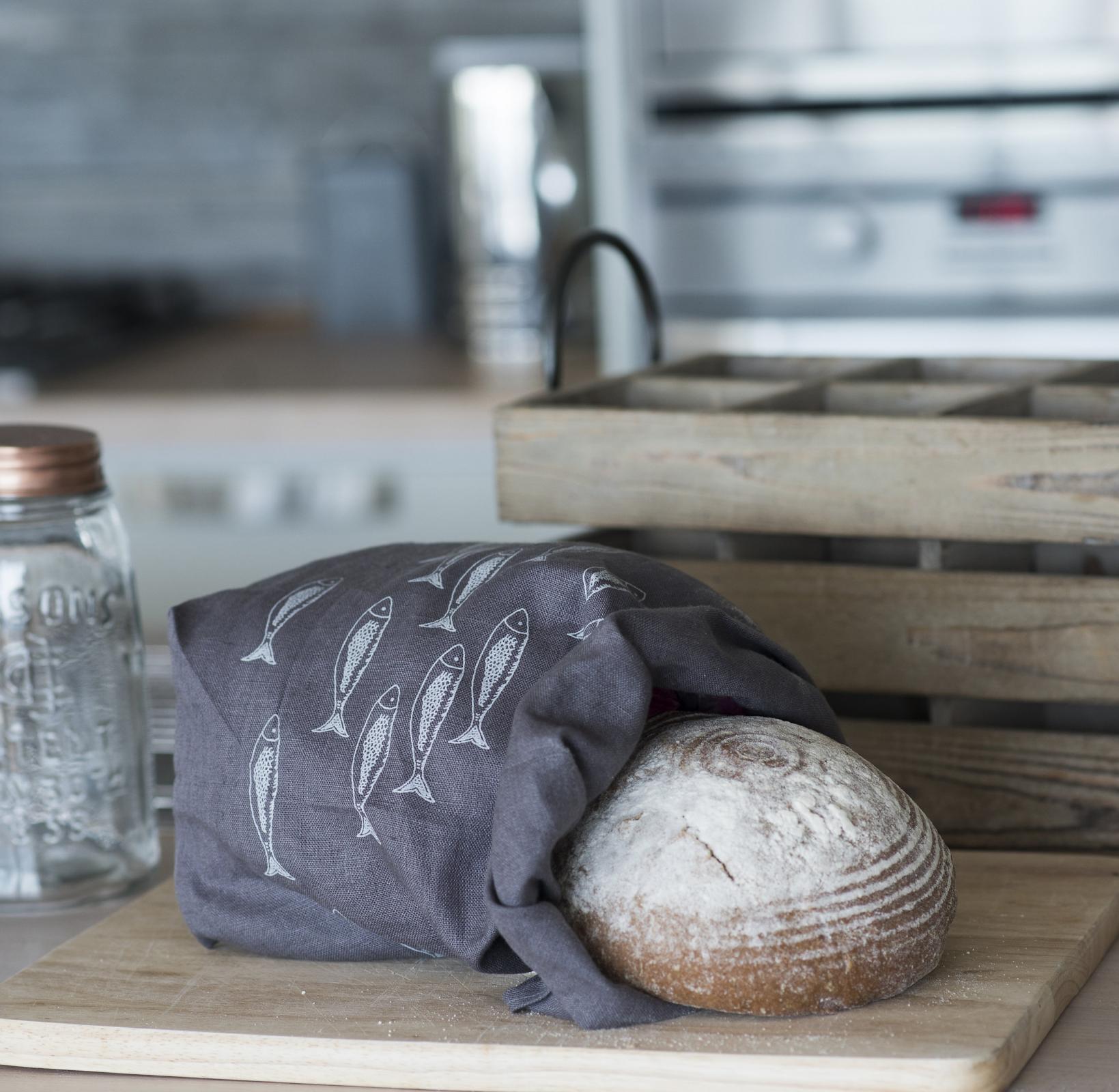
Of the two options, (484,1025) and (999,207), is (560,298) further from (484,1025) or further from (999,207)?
(999,207)

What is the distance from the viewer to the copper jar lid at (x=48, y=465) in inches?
29.4

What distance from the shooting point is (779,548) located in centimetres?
92

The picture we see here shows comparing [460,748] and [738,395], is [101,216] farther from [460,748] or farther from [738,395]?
[460,748]

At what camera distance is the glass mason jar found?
765 millimetres

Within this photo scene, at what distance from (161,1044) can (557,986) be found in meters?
0.16

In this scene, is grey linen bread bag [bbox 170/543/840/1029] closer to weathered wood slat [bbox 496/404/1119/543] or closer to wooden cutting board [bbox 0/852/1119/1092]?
wooden cutting board [bbox 0/852/1119/1092]

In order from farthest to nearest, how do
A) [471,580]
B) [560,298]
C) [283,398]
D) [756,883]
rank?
[283,398]
[560,298]
[471,580]
[756,883]

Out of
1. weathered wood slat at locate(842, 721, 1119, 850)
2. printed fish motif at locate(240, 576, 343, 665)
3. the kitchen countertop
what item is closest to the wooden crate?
weathered wood slat at locate(842, 721, 1119, 850)

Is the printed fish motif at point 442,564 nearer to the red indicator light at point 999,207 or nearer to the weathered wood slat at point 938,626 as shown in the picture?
the weathered wood slat at point 938,626

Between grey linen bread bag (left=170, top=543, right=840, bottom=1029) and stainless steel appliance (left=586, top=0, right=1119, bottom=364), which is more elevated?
stainless steel appliance (left=586, top=0, right=1119, bottom=364)

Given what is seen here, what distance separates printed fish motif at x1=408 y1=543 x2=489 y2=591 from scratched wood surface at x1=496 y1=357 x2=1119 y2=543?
0.17 meters

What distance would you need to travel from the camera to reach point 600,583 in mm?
660

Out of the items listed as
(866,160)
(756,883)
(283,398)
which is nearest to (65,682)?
(756,883)

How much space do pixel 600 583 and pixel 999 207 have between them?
1.62m
